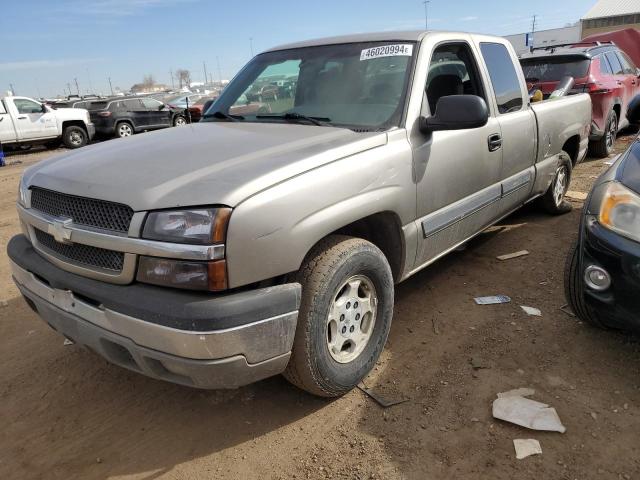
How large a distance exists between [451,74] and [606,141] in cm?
638

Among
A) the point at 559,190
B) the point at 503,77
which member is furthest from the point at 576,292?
the point at 559,190

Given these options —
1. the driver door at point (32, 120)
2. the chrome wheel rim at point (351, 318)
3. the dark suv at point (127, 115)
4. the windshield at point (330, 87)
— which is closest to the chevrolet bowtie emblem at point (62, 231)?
the chrome wheel rim at point (351, 318)

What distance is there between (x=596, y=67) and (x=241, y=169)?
26.3 ft

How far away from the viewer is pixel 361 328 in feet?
9.12

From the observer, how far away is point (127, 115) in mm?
17203

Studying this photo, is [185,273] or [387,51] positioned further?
[387,51]

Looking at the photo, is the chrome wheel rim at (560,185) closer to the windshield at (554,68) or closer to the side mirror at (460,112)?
the side mirror at (460,112)

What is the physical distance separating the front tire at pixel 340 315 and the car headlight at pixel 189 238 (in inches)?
18.7

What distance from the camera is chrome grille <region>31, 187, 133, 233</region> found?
2152 millimetres


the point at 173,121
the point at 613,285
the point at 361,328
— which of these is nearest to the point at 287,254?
the point at 361,328

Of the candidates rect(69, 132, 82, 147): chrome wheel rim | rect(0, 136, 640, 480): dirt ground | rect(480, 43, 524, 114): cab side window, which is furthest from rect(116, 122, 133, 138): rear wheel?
rect(480, 43, 524, 114): cab side window

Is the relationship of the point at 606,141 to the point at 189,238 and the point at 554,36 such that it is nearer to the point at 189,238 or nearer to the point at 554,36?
the point at 189,238

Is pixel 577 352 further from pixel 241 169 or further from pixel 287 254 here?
pixel 241 169

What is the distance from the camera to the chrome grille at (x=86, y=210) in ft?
7.06
